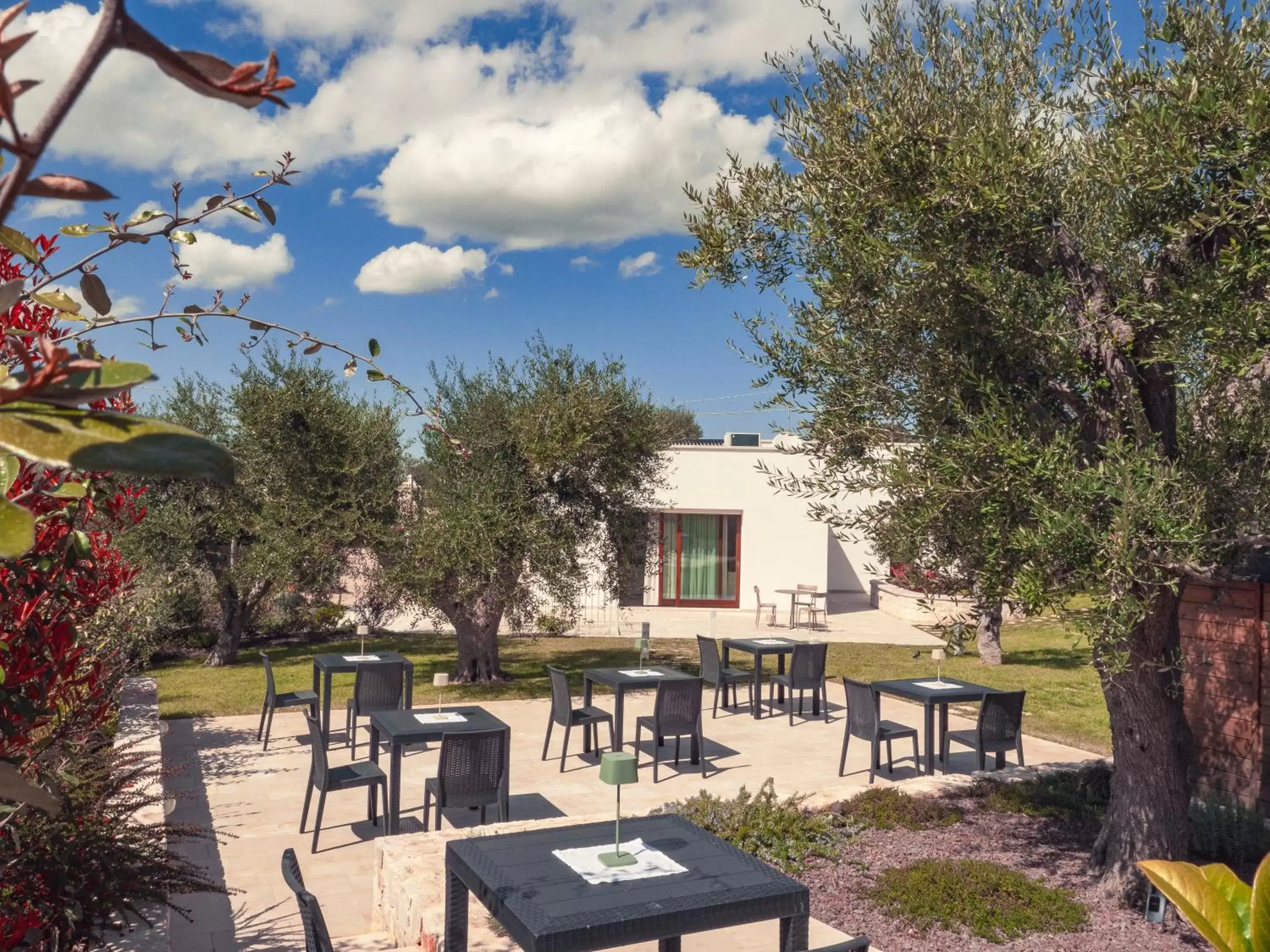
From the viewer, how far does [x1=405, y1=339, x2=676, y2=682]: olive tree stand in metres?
12.6

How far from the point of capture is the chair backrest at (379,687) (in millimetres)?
10547

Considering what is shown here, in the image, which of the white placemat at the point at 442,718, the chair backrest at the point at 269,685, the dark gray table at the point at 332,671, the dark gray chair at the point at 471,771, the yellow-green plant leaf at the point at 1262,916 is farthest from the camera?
the dark gray table at the point at 332,671

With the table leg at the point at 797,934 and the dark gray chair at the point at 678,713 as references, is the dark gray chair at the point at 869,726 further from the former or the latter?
the table leg at the point at 797,934

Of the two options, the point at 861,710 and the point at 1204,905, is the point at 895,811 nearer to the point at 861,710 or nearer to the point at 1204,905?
the point at 861,710

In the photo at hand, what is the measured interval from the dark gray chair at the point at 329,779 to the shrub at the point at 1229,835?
19.2 feet

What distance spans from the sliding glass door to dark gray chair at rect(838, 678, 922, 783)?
48.7 ft

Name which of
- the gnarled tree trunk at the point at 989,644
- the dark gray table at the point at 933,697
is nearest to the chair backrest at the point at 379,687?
the dark gray table at the point at 933,697

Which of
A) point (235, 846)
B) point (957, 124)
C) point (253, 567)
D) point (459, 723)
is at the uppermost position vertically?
point (957, 124)

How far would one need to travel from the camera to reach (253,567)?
13688 mm

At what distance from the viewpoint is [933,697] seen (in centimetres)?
987

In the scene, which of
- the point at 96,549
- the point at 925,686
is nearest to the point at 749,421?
the point at 925,686

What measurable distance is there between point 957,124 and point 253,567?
11429 mm

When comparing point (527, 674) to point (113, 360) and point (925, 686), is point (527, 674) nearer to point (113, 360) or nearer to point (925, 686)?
point (925, 686)

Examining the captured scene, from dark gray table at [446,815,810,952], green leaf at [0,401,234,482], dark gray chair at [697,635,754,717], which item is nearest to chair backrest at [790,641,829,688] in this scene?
dark gray chair at [697,635,754,717]
